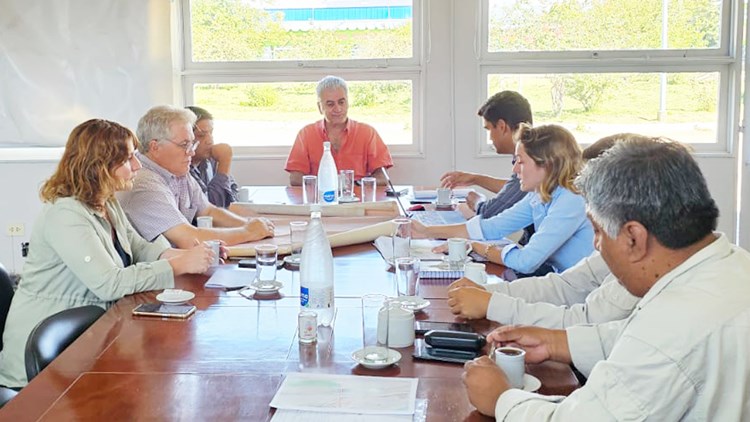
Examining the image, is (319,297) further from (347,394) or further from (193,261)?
(193,261)

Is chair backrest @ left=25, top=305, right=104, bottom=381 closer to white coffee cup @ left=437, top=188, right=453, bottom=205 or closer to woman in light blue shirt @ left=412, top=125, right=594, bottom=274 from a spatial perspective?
woman in light blue shirt @ left=412, top=125, right=594, bottom=274

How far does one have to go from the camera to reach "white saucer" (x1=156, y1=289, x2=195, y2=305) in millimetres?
1990

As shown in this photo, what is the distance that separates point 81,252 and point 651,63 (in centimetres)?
394

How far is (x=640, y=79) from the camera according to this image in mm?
5020

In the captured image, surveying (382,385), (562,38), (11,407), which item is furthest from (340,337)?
(562,38)

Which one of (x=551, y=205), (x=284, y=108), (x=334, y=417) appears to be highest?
(x=284, y=108)

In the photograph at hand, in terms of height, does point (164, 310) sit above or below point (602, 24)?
below

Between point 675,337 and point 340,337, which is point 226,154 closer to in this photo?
point 340,337

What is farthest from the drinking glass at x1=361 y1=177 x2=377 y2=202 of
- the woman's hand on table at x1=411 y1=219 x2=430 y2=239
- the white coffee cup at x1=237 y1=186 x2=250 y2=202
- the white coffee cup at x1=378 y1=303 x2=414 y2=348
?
the white coffee cup at x1=378 y1=303 x2=414 y2=348

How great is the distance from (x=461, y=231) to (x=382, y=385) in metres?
1.50

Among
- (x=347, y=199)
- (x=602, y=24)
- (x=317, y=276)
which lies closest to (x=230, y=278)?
(x=317, y=276)

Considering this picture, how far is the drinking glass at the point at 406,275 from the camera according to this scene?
2.01m

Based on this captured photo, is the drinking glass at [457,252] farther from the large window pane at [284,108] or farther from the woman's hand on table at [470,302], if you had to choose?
the large window pane at [284,108]

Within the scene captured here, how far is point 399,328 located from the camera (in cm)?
166
